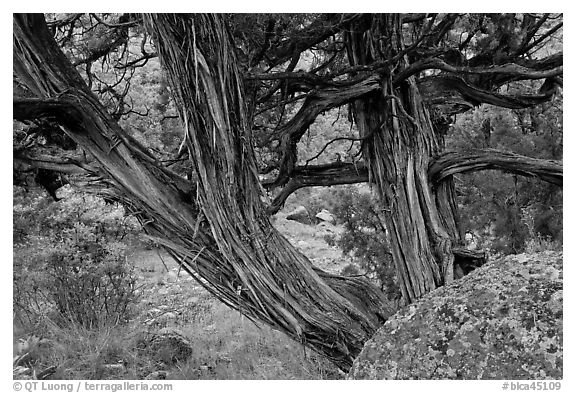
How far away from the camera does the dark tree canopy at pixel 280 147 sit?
2.64m

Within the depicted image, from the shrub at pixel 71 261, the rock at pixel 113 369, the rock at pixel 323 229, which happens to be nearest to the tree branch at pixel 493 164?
the rock at pixel 113 369

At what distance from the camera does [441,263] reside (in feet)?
10.3

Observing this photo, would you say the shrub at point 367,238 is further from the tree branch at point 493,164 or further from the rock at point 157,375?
the rock at point 157,375

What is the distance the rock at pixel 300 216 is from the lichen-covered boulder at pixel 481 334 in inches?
322

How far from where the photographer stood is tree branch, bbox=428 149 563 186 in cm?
301

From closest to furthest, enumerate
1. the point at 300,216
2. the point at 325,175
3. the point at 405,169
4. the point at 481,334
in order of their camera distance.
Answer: the point at 481,334
the point at 405,169
the point at 325,175
the point at 300,216

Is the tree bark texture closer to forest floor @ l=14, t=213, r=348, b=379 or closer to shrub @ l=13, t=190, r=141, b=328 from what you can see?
forest floor @ l=14, t=213, r=348, b=379

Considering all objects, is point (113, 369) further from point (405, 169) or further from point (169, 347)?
point (405, 169)

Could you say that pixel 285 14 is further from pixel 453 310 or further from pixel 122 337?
pixel 122 337

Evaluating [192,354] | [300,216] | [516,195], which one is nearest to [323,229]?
[300,216]

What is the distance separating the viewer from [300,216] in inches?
404

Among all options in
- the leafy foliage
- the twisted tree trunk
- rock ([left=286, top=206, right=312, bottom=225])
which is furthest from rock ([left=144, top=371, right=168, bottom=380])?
rock ([left=286, top=206, right=312, bottom=225])

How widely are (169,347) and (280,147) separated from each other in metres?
1.63

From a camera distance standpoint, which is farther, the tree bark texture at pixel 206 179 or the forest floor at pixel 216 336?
the forest floor at pixel 216 336
